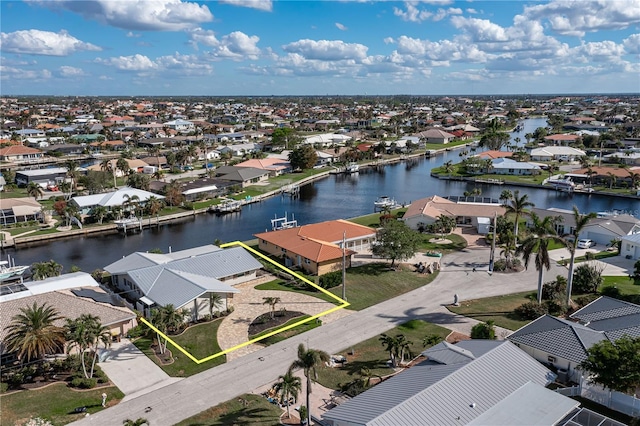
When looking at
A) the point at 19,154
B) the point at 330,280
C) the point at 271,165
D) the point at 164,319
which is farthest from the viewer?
the point at 19,154

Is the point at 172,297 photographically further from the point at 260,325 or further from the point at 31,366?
the point at 31,366

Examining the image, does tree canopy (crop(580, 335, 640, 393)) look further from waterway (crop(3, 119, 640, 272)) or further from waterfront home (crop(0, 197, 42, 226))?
waterfront home (crop(0, 197, 42, 226))

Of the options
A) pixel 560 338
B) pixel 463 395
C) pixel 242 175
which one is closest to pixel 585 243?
pixel 560 338

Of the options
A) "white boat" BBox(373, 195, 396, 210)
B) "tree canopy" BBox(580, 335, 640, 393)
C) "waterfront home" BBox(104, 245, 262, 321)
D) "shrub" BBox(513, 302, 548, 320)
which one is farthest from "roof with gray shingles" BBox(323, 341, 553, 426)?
"white boat" BBox(373, 195, 396, 210)

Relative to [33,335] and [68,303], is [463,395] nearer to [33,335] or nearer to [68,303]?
[33,335]

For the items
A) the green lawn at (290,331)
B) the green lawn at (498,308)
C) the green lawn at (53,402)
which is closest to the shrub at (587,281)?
the green lawn at (498,308)

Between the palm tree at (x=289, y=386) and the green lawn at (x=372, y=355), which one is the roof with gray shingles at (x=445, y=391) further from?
the green lawn at (x=372, y=355)

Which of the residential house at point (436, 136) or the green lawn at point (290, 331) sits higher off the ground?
the residential house at point (436, 136)
